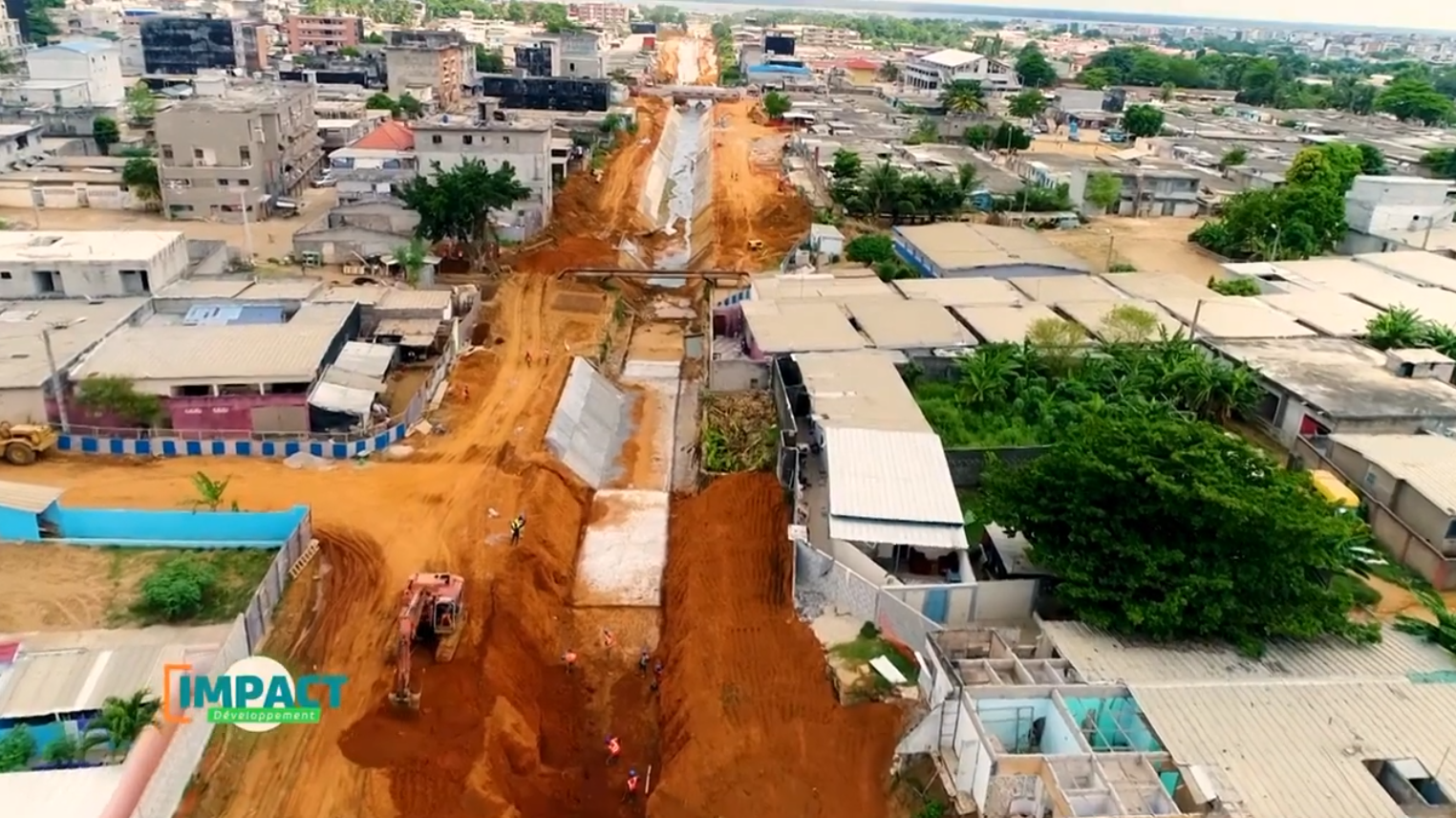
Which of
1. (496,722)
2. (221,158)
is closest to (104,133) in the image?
(221,158)

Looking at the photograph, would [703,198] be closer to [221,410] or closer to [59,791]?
[221,410]

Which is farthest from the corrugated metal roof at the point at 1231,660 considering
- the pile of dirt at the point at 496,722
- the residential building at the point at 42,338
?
the residential building at the point at 42,338

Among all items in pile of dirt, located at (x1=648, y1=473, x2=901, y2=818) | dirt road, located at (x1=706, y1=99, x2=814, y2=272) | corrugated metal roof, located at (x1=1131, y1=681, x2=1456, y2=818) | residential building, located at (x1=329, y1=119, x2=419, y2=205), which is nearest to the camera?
corrugated metal roof, located at (x1=1131, y1=681, x2=1456, y2=818)

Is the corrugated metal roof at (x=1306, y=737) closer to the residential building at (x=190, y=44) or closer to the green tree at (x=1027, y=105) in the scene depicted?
the green tree at (x=1027, y=105)

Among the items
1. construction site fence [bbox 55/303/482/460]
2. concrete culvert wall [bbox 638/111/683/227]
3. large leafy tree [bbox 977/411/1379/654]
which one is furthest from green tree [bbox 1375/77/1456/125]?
construction site fence [bbox 55/303/482/460]

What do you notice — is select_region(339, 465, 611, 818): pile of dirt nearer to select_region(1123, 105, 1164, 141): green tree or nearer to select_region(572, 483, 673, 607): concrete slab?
select_region(572, 483, 673, 607): concrete slab

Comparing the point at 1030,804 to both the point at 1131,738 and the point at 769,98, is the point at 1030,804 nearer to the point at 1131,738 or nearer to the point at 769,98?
the point at 1131,738
